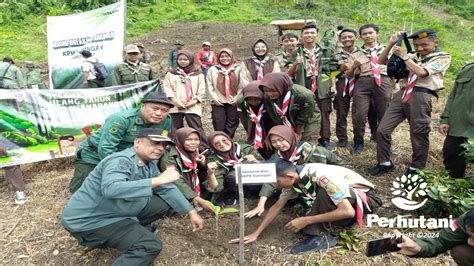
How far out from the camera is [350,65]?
209 inches

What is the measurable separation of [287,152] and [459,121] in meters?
1.95

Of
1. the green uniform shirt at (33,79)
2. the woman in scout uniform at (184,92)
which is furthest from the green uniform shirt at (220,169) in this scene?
the green uniform shirt at (33,79)

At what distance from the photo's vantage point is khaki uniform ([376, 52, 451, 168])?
4.20m

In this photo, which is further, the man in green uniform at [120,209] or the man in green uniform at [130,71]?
the man in green uniform at [130,71]

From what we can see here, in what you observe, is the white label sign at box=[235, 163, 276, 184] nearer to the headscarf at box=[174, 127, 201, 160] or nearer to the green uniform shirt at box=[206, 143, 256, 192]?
the headscarf at box=[174, 127, 201, 160]

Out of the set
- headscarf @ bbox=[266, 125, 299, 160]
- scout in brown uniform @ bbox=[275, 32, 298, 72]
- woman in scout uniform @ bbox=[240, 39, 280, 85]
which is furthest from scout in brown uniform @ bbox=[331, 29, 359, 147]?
headscarf @ bbox=[266, 125, 299, 160]

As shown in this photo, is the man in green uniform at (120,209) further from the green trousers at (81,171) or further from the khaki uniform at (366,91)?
the khaki uniform at (366,91)

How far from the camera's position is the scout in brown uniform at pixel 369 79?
518 centimetres

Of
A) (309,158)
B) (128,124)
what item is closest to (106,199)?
(128,124)

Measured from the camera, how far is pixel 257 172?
296 cm

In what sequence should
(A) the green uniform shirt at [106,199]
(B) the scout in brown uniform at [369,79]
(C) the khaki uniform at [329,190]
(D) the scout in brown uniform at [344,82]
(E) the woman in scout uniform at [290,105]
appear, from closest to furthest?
(A) the green uniform shirt at [106,199]
(C) the khaki uniform at [329,190]
(E) the woman in scout uniform at [290,105]
(B) the scout in brown uniform at [369,79]
(D) the scout in brown uniform at [344,82]

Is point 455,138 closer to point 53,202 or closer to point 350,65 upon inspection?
point 350,65

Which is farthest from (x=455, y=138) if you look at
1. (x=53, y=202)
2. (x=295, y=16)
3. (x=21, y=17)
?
(x=21, y=17)

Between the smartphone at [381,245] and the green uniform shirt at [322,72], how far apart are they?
326 centimetres
